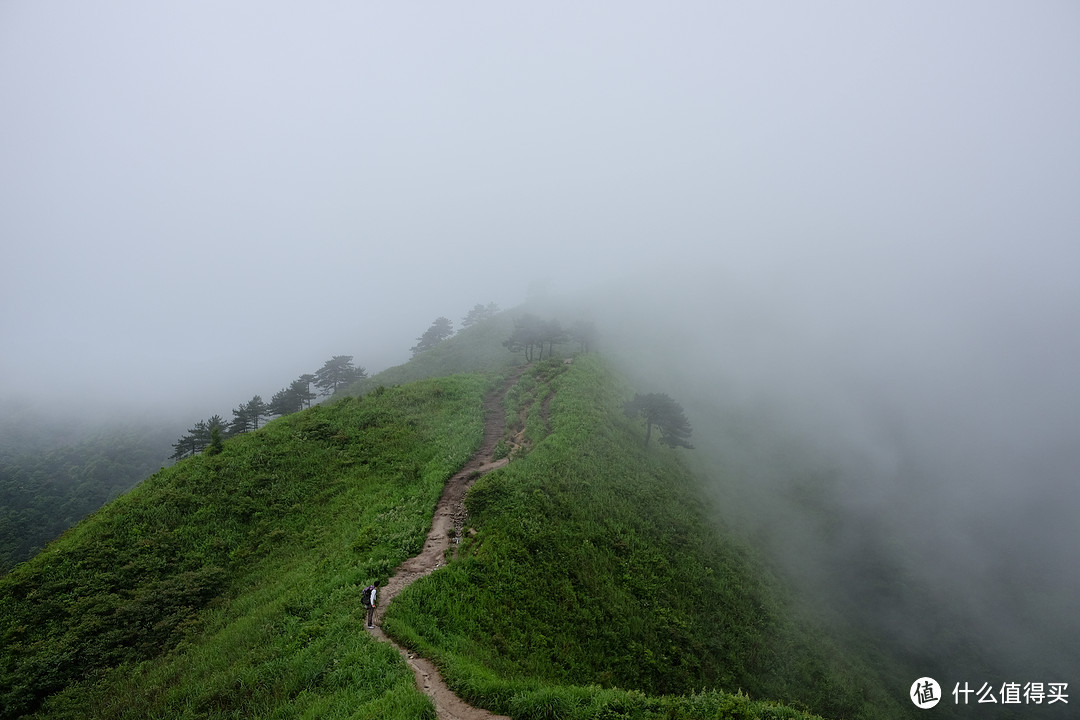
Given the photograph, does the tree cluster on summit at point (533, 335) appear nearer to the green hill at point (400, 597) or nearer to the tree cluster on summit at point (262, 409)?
the green hill at point (400, 597)

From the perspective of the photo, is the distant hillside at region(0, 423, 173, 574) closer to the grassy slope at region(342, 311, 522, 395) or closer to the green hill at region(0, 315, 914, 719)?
the green hill at region(0, 315, 914, 719)

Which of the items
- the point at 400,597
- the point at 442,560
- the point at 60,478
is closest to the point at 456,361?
the point at 442,560

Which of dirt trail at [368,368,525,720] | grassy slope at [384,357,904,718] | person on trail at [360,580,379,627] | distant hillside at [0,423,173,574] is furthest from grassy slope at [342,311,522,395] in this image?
person on trail at [360,580,379,627]

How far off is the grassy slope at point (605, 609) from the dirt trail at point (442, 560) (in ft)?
1.40

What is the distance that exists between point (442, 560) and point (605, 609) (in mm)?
8597

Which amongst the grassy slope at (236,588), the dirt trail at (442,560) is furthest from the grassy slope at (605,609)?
the grassy slope at (236,588)

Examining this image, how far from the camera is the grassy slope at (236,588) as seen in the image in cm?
1379

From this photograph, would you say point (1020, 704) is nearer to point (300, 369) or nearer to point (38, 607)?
point (38, 607)

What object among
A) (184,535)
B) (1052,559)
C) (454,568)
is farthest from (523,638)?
(1052,559)

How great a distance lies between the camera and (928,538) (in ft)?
155

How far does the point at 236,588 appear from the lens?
20469 mm

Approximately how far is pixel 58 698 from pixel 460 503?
657 inches

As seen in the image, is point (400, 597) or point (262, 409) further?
point (262, 409)

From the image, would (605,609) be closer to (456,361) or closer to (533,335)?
(533,335)
